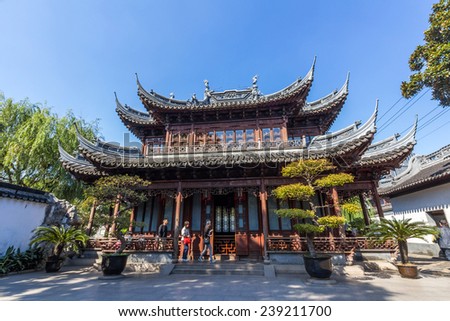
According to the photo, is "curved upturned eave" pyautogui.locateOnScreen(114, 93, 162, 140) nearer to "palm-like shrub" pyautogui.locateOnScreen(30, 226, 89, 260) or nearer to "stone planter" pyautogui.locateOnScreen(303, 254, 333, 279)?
"palm-like shrub" pyautogui.locateOnScreen(30, 226, 89, 260)

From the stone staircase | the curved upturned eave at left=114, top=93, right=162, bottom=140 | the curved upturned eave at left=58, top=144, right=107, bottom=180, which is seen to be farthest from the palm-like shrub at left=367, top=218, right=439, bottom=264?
the curved upturned eave at left=114, top=93, right=162, bottom=140

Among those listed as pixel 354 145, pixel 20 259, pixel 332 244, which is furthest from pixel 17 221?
pixel 354 145

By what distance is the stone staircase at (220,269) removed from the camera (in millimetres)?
6758

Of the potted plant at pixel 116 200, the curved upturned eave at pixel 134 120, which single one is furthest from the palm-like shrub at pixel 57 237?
the curved upturned eave at pixel 134 120

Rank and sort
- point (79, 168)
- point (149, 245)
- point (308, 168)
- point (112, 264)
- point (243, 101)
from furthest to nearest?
1. point (243, 101)
2. point (79, 168)
3. point (149, 245)
4. point (308, 168)
5. point (112, 264)

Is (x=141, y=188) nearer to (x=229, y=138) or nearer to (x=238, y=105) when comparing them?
(x=229, y=138)

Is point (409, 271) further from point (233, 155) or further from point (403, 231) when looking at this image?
point (233, 155)

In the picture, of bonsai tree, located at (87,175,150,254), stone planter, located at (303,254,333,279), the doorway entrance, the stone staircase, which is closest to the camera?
stone planter, located at (303,254,333,279)

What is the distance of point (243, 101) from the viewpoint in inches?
456

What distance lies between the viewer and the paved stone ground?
14.2 feet

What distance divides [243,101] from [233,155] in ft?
13.4

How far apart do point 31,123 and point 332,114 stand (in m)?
17.9

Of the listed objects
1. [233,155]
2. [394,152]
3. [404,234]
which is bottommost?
[404,234]

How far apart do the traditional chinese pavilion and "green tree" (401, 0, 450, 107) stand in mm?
1931
